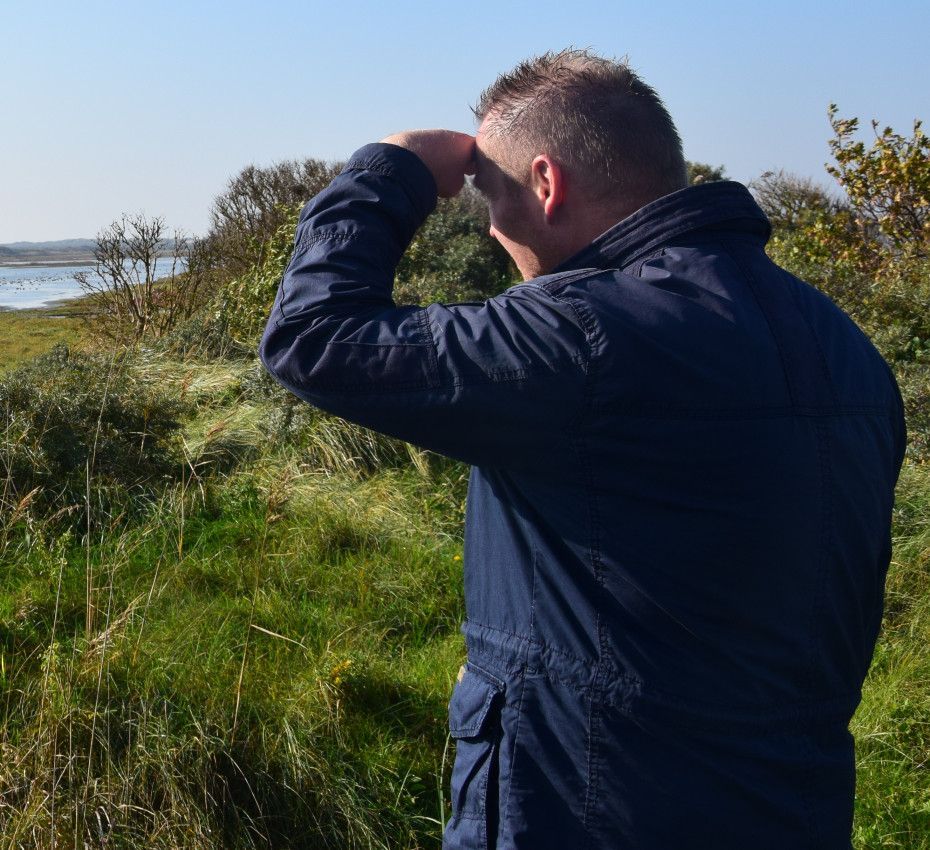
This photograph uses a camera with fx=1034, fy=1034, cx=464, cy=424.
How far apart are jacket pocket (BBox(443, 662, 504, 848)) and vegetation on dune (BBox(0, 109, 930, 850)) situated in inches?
55.0

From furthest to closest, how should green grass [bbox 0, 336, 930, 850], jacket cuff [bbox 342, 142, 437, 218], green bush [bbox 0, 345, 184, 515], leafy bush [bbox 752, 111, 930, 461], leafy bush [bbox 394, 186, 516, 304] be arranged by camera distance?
leafy bush [bbox 394, 186, 516, 304], leafy bush [bbox 752, 111, 930, 461], green bush [bbox 0, 345, 184, 515], green grass [bbox 0, 336, 930, 850], jacket cuff [bbox 342, 142, 437, 218]

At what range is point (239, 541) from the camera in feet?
17.1

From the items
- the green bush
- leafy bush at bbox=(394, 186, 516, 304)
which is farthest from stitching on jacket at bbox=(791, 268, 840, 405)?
leafy bush at bbox=(394, 186, 516, 304)

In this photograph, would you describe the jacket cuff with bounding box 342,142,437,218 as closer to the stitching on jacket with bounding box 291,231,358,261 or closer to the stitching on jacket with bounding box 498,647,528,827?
the stitching on jacket with bounding box 291,231,358,261

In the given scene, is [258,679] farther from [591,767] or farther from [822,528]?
[822,528]

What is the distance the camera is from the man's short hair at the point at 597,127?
163 centimetres

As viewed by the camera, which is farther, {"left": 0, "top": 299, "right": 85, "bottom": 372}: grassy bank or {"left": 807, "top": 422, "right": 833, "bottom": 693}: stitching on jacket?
{"left": 0, "top": 299, "right": 85, "bottom": 372}: grassy bank

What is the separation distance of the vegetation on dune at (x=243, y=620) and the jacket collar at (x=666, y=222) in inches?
67.3

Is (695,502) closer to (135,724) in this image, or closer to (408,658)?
(135,724)

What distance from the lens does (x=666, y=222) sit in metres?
1.56

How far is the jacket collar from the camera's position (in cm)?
156

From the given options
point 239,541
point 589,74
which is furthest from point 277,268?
point 589,74

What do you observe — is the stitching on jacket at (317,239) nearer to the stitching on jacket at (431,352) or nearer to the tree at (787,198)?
the stitching on jacket at (431,352)

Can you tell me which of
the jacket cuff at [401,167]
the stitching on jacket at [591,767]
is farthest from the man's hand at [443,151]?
the stitching on jacket at [591,767]
